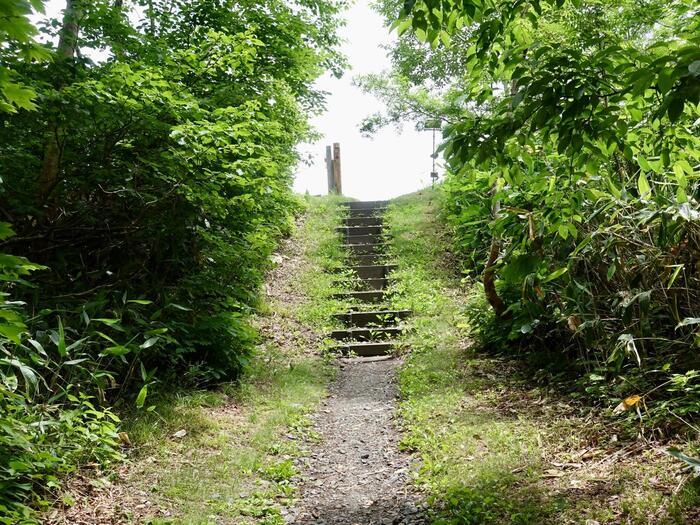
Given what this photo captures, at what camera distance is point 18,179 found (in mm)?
4887

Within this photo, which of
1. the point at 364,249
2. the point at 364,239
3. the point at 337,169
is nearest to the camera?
the point at 364,249

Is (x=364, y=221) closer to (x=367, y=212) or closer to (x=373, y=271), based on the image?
(x=367, y=212)

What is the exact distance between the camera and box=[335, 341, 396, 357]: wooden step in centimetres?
843

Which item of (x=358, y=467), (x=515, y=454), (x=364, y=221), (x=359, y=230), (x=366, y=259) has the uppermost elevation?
(x=364, y=221)

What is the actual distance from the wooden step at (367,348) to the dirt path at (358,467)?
1.27m

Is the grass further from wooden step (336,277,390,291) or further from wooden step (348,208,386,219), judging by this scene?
wooden step (348,208,386,219)

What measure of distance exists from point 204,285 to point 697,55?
16.8 ft

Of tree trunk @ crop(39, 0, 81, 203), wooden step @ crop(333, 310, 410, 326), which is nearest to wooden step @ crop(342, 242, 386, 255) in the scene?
wooden step @ crop(333, 310, 410, 326)

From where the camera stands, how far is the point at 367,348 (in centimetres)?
847

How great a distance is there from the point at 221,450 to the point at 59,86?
11.0 ft

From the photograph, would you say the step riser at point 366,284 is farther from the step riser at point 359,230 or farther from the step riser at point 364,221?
the step riser at point 364,221

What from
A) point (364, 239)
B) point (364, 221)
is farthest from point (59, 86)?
point (364, 221)

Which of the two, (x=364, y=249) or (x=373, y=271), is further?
(x=364, y=249)

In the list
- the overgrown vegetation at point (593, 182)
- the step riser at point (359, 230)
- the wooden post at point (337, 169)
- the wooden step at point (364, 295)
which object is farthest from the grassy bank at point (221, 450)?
the wooden post at point (337, 169)
